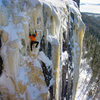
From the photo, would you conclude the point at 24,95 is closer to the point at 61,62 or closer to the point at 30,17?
the point at 61,62

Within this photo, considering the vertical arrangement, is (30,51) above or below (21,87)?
above

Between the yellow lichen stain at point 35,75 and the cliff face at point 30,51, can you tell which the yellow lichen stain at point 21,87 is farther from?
the yellow lichen stain at point 35,75

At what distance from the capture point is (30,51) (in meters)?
6.05

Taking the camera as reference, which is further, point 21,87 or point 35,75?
point 35,75

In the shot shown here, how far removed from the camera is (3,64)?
580cm

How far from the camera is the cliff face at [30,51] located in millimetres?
5559

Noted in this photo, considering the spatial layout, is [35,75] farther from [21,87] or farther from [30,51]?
[30,51]

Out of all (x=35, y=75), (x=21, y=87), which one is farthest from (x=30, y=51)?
(x=21, y=87)

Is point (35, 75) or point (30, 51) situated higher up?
point (30, 51)

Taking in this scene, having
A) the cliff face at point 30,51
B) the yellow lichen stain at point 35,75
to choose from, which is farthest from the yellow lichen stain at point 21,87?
the yellow lichen stain at point 35,75

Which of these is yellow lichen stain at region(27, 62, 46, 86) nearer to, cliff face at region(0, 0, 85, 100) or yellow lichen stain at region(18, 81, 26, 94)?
cliff face at region(0, 0, 85, 100)

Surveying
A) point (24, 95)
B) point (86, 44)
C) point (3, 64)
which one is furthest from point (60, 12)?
point (86, 44)

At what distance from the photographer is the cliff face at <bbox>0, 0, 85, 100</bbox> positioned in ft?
18.2

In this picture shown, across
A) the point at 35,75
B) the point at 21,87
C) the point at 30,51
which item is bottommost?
the point at 21,87
